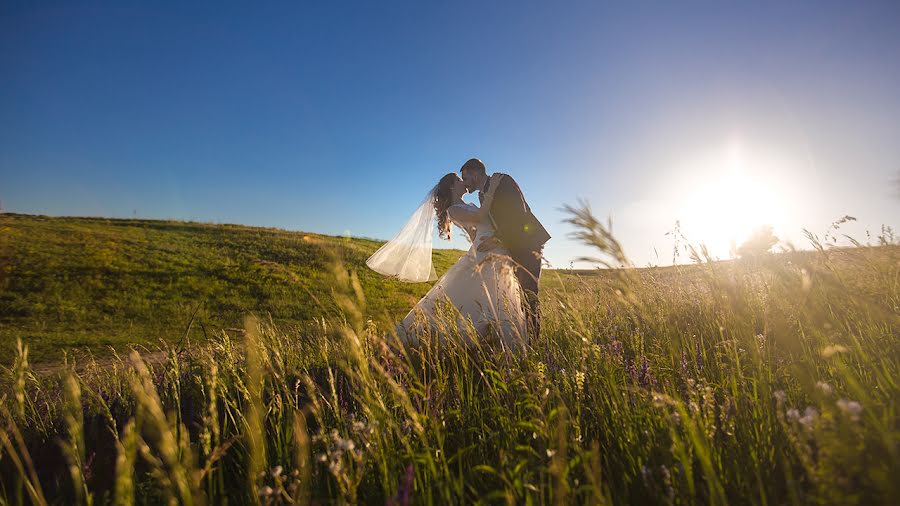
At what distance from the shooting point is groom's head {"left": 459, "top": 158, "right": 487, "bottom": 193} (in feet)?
24.6

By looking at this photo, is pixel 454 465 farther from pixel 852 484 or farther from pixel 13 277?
pixel 13 277

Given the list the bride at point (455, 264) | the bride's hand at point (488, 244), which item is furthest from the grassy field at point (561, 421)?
the bride's hand at point (488, 244)

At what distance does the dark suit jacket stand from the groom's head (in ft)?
2.84

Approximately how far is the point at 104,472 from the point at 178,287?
21437 mm

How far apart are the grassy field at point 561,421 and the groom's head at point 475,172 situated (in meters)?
3.91

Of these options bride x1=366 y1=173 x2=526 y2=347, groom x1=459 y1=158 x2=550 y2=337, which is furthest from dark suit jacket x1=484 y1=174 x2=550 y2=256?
bride x1=366 y1=173 x2=526 y2=347

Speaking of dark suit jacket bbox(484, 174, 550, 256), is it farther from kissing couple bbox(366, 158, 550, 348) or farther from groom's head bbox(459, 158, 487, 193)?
groom's head bbox(459, 158, 487, 193)

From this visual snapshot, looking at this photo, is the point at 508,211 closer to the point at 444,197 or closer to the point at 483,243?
the point at 483,243

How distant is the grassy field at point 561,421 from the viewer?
119 cm

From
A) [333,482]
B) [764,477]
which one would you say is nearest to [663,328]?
[764,477]

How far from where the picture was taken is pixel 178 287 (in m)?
20.5

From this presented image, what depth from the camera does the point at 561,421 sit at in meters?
1.19

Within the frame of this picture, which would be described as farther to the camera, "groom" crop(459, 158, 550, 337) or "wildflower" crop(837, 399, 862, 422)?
"groom" crop(459, 158, 550, 337)

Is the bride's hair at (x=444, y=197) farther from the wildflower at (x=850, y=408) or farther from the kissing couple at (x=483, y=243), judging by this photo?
the wildflower at (x=850, y=408)
